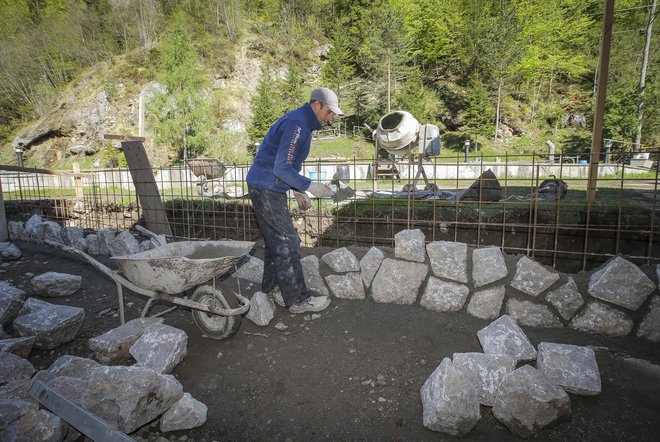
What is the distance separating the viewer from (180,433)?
75.4 inches

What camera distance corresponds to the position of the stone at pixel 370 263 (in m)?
3.15

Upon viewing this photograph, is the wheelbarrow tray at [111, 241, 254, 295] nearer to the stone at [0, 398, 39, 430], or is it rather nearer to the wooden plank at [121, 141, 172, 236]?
the stone at [0, 398, 39, 430]

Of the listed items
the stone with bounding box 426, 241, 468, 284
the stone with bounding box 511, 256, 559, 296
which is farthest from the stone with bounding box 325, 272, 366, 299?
the stone with bounding box 511, 256, 559, 296

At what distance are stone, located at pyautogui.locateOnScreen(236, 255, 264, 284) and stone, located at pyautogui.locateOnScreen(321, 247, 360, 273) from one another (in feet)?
2.65

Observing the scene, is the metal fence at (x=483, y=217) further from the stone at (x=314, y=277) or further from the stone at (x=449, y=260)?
the stone at (x=314, y=277)

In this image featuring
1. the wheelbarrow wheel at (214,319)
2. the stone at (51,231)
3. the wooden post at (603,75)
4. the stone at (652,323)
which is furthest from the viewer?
the stone at (51,231)

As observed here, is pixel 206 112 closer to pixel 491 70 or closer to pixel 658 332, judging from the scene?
pixel 491 70

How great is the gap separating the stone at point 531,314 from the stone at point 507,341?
1.41 ft

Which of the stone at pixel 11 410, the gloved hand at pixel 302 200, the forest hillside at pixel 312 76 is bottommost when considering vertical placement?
the stone at pixel 11 410

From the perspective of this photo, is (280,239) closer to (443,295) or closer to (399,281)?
(399,281)

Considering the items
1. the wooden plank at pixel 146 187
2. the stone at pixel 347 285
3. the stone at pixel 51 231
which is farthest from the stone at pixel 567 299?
the stone at pixel 51 231

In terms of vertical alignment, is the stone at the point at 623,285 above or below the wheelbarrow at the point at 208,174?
below

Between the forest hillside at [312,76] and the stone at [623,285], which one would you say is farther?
the forest hillside at [312,76]

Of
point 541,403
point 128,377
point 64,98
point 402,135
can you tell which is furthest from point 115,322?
point 64,98
